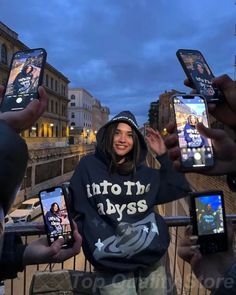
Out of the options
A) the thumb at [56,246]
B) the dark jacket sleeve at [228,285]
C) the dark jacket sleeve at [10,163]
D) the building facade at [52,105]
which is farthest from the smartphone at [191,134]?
the building facade at [52,105]

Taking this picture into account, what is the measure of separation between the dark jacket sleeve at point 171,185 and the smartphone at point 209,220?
2.57 feet

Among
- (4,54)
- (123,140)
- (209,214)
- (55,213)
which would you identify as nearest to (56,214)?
(55,213)

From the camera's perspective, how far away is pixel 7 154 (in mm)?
969

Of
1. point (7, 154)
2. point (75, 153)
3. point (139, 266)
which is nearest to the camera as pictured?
point (7, 154)

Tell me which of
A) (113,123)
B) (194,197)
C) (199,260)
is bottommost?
(199,260)

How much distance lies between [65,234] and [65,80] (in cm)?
8124

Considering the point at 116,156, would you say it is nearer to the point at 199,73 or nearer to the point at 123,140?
the point at 123,140

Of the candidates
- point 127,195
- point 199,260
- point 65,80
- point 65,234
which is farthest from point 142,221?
point 65,80

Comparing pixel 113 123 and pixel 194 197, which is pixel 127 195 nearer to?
pixel 113 123

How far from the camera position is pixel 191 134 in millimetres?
1674

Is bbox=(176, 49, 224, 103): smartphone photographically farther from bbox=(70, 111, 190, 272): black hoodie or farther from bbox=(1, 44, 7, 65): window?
bbox=(1, 44, 7, 65): window

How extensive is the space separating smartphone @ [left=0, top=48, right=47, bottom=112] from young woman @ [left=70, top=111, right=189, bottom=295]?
2.92 feet

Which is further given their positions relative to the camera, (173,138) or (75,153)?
(75,153)

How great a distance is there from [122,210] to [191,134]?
1.17 meters
